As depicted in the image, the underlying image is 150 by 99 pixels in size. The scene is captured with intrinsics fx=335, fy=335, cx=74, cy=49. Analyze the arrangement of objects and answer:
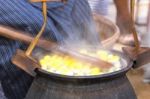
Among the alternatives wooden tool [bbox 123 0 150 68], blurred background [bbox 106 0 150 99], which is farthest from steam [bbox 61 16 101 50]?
blurred background [bbox 106 0 150 99]

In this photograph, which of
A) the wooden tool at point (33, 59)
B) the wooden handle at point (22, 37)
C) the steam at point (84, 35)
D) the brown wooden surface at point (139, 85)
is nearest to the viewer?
the wooden tool at point (33, 59)

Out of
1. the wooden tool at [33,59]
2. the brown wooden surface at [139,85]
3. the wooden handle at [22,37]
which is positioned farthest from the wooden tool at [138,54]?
the brown wooden surface at [139,85]

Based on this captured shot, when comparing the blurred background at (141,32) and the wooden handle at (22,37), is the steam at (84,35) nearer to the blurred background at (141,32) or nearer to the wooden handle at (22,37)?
the wooden handle at (22,37)

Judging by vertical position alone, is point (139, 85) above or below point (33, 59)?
below

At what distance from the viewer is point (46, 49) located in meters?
1.63

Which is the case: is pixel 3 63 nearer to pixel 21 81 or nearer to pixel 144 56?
pixel 21 81

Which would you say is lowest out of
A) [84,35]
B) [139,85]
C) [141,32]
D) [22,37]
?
[141,32]

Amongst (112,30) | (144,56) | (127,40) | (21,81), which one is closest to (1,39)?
(21,81)

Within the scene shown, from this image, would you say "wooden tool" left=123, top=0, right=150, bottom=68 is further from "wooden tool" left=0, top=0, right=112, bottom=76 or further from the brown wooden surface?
the brown wooden surface

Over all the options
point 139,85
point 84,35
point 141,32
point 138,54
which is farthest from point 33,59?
point 141,32

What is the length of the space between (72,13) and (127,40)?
4.26ft

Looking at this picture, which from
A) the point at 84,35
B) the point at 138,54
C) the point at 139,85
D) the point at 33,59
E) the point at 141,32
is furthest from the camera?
the point at 141,32

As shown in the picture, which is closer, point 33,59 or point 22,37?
point 33,59

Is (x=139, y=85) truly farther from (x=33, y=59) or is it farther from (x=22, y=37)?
(x=33, y=59)
